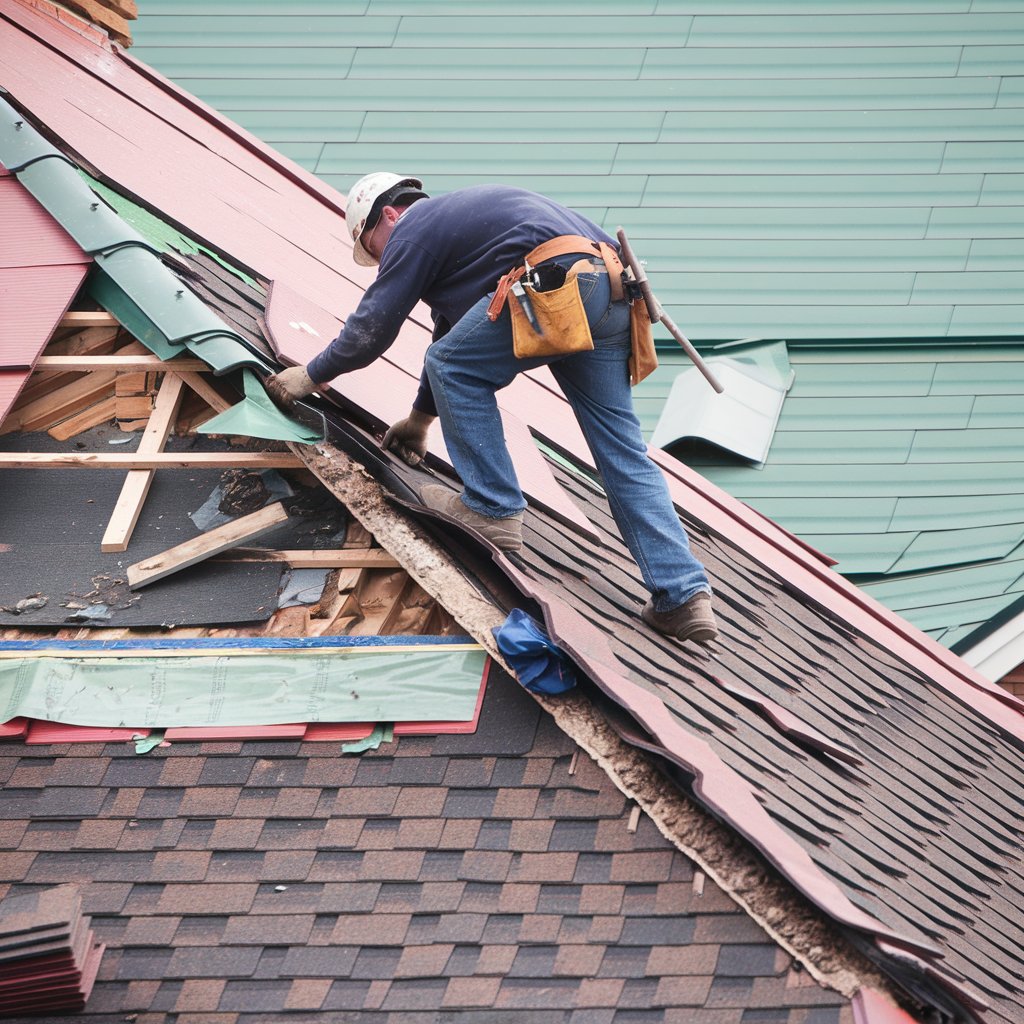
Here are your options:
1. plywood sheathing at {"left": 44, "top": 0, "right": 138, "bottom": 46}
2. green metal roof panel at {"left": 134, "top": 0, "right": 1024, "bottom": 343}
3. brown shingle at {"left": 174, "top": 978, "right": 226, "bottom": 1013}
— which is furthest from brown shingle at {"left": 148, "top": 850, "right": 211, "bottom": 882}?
green metal roof panel at {"left": 134, "top": 0, "right": 1024, "bottom": 343}

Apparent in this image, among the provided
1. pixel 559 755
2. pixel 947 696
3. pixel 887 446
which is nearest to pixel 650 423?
pixel 887 446

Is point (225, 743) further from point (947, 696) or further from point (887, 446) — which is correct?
point (887, 446)

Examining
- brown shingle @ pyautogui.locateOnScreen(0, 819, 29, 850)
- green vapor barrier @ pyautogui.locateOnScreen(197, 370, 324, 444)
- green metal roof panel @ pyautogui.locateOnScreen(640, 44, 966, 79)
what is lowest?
brown shingle @ pyautogui.locateOnScreen(0, 819, 29, 850)

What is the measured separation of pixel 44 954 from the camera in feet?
10.8

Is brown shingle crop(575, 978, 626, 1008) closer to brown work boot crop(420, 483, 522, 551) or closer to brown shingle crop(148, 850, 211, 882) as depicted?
brown shingle crop(148, 850, 211, 882)

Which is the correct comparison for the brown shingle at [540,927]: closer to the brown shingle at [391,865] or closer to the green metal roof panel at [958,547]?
the brown shingle at [391,865]

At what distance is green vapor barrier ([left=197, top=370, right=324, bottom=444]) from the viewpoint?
13.9ft

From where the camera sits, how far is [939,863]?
4.80 meters

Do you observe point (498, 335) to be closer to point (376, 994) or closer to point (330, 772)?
point (330, 772)

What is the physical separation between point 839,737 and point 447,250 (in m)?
2.42

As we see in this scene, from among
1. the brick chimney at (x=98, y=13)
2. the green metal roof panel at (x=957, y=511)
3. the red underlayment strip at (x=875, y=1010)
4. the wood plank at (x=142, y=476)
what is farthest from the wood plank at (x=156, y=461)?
the green metal roof panel at (x=957, y=511)

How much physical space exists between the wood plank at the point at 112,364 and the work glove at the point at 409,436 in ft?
2.26

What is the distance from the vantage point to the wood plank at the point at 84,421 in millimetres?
4863

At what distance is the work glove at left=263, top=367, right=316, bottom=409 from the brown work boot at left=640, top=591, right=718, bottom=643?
1.40 meters
